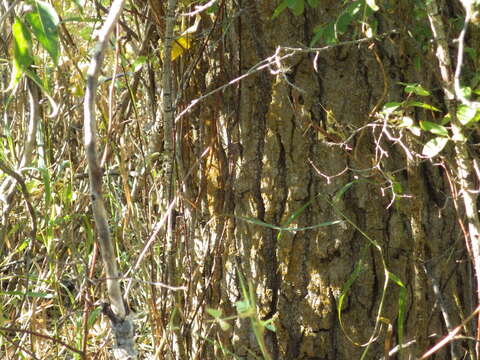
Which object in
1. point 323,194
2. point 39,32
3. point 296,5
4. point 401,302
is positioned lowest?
point 401,302

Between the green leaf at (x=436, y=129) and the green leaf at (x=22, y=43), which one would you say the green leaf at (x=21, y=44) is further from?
the green leaf at (x=436, y=129)

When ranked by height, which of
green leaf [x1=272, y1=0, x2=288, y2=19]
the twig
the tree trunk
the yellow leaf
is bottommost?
the tree trunk

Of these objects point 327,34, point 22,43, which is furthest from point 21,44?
point 327,34

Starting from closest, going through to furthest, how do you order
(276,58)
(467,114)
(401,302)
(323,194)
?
1. (467,114)
2. (276,58)
3. (401,302)
4. (323,194)

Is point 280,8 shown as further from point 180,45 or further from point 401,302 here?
point 401,302

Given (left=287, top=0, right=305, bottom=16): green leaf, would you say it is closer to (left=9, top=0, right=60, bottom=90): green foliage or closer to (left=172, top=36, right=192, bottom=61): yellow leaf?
(left=172, top=36, right=192, bottom=61): yellow leaf

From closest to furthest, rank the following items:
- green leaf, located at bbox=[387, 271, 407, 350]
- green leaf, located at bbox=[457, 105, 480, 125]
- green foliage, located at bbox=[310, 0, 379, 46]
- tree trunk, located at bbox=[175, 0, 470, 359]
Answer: green leaf, located at bbox=[457, 105, 480, 125] < green foliage, located at bbox=[310, 0, 379, 46] < green leaf, located at bbox=[387, 271, 407, 350] < tree trunk, located at bbox=[175, 0, 470, 359]


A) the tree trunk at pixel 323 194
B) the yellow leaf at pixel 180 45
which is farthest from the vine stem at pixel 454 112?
the yellow leaf at pixel 180 45

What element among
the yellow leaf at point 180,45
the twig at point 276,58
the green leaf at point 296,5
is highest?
the yellow leaf at point 180,45

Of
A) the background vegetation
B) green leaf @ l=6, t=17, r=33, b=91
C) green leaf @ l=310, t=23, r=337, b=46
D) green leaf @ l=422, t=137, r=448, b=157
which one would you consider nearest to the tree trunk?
the background vegetation

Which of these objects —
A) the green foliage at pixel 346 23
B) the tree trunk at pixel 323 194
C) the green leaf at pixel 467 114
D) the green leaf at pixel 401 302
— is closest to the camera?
the green leaf at pixel 467 114

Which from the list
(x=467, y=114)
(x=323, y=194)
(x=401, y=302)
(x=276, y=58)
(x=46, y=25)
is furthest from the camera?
(x=323, y=194)

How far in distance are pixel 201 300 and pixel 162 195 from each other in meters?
0.31

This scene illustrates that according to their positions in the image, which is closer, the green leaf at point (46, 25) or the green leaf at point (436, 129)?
the green leaf at point (46, 25)
